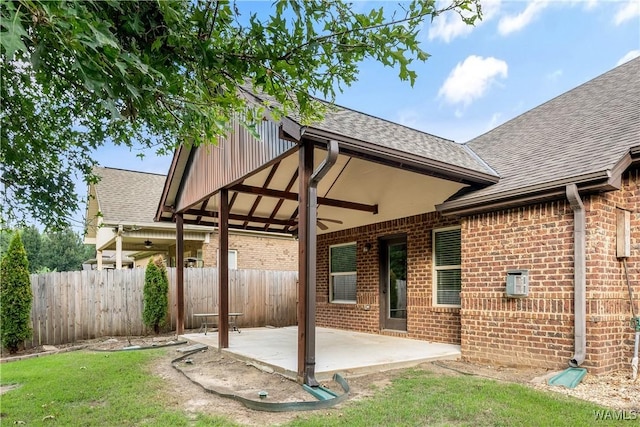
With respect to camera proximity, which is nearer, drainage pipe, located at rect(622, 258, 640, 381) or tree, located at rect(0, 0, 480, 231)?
tree, located at rect(0, 0, 480, 231)

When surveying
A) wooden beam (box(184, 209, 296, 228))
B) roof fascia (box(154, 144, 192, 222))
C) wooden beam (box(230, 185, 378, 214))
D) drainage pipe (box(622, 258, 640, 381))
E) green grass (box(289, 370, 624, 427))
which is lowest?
green grass (box(289, 370, 624, 427))

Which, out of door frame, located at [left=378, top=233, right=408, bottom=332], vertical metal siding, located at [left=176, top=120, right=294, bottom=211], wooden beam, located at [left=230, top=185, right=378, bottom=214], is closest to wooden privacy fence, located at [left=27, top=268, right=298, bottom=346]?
vertical metal siding, located at [left=176, top=120, right=294, bottom=211]

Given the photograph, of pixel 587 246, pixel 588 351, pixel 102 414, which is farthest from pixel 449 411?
pixel 102 414

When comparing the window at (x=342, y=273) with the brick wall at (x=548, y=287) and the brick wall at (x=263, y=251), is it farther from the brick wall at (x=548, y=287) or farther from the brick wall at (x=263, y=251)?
the brick wall at (x=263, y=251)

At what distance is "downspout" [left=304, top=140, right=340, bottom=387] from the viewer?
5.16m

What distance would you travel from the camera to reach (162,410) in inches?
177

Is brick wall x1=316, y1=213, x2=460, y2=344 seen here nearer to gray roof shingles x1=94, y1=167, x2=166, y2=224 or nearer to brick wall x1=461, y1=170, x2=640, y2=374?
brick wall x1=461, y1=170, x2=640, y2=374

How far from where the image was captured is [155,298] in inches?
437

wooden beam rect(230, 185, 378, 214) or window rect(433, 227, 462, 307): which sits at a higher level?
wooden beam rect(230, 185, 378, 214)

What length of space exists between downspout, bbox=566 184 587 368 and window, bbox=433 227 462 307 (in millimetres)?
2572

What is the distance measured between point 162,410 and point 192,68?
3551mm

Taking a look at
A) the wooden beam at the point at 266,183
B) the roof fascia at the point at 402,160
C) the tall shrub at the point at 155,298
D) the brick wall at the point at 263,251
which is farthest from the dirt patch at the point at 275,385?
the brick wall at the point at 263,251

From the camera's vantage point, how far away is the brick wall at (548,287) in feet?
17.5

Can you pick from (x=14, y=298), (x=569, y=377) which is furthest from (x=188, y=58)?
(x=14, y=298)
